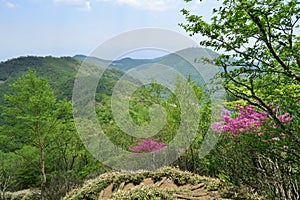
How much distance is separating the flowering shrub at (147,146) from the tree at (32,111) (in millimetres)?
4023

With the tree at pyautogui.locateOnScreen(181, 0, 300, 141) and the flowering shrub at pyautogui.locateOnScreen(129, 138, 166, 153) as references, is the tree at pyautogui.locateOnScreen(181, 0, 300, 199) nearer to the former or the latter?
the tree at pyautogui.locateOnScreen(181, 0, 300, 141)

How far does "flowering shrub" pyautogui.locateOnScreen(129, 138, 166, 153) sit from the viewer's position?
9213mm

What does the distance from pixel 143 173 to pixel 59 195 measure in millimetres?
4122

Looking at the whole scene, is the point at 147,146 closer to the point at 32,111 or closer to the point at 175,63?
the point at 175,63

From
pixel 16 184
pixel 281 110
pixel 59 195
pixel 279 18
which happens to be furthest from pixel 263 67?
pixel 16 184

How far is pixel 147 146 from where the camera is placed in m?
9.56

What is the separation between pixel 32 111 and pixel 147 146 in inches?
200

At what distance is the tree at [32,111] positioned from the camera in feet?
37.1

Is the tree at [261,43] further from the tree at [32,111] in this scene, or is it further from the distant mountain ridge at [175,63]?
the tree at [32,111]

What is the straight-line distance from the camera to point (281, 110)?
4.03 meters

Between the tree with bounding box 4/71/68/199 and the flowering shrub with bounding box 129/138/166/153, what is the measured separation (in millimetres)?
4023

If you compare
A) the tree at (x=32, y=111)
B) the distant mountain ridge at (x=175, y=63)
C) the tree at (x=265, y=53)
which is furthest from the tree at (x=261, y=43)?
the tree at (x=32, y=111)

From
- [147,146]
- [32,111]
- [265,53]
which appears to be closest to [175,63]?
[147,146]

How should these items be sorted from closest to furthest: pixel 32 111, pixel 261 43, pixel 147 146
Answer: pixel 261 43 < pixel 147 146 < pixel 32 111
